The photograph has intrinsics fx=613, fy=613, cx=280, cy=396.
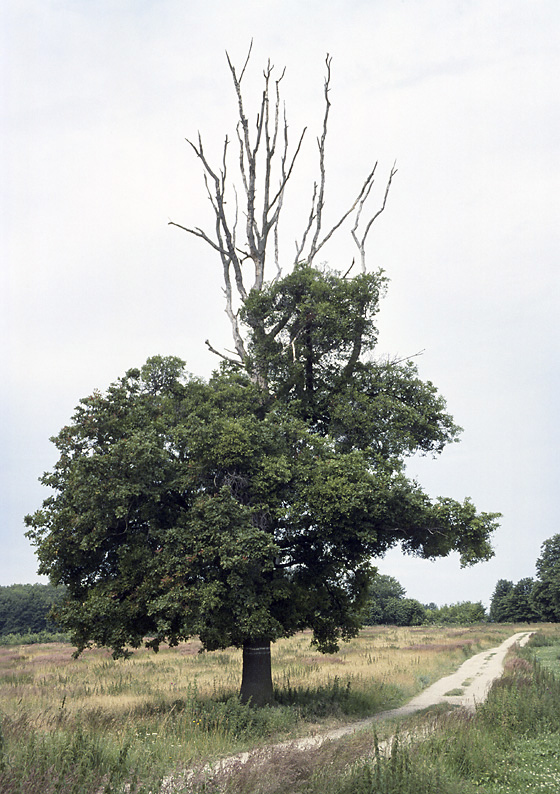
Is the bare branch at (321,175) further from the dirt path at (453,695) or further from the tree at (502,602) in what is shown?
the tree at (502,602)

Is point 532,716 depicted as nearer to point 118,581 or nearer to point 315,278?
point 118,581

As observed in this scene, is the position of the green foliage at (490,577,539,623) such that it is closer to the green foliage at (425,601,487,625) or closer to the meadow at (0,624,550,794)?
the green foliage at (425,601,487,625)

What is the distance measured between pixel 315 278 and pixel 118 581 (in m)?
11.2

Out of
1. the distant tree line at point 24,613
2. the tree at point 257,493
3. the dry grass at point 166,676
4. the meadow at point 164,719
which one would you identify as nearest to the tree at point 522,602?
the dry grass at point 166,676

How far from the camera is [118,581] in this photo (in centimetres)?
1666

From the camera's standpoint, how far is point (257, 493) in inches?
687

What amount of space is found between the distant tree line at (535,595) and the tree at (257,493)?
83289mm

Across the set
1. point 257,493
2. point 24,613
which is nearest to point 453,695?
point 257,493

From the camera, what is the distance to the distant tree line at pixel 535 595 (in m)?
92.0

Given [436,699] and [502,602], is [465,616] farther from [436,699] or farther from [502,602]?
[436,699]

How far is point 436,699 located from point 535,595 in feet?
276

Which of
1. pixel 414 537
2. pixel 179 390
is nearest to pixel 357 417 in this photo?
pixel 414 537

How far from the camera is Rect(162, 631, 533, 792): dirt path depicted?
10.6m

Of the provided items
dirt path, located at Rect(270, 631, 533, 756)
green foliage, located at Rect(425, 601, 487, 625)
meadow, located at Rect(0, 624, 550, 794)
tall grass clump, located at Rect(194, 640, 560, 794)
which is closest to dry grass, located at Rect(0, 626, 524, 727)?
meadow, located at Rect(0, 624, 550, 794)
